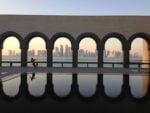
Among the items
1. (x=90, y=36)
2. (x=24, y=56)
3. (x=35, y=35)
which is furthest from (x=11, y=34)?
(x=90, y=36)

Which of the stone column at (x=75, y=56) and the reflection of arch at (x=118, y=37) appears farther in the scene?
the stone column at (x=75, y=56)

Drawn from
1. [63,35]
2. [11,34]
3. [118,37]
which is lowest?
[118,37]

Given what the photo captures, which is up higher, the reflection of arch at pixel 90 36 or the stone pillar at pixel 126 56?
the reflection of arch at pixel 90 36

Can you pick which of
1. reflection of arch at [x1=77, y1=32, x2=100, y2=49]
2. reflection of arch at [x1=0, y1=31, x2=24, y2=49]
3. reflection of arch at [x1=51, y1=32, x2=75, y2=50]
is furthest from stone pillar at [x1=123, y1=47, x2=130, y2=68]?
reflection of arch at [x1=0, y1=31, x2=24, y2=49]

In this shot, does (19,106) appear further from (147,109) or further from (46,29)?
(46,29)

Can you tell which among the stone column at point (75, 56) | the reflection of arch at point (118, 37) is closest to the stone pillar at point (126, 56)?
the reflection of arch at point (118, 37)

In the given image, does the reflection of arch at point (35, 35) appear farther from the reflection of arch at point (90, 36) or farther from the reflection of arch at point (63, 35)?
the reflection of arch at point (90, 36)

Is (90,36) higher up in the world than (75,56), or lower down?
higher up

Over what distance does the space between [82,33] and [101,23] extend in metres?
1.81

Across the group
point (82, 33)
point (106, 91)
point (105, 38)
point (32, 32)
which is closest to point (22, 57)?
point (32, 32)

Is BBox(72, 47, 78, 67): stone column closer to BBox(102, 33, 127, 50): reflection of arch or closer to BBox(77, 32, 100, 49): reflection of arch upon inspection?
BBox(77, 32, 100, 49): reflection of arch

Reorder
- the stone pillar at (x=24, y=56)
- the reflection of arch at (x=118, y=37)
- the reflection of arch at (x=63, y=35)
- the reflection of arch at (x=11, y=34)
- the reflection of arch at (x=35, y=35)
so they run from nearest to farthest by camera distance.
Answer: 1. the reflection of arch at (x=118, y=37)
2. the reflection of arch at (x=63, y=35)
3. the reflection of arch at (x=35, y=35)
4. the reflection of arch at (x=11, y=34)
5. the stone pillar at (x=24, y=56)

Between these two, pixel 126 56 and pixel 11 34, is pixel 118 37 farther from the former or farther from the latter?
pixel 11 34

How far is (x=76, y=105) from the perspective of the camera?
8250 mm
